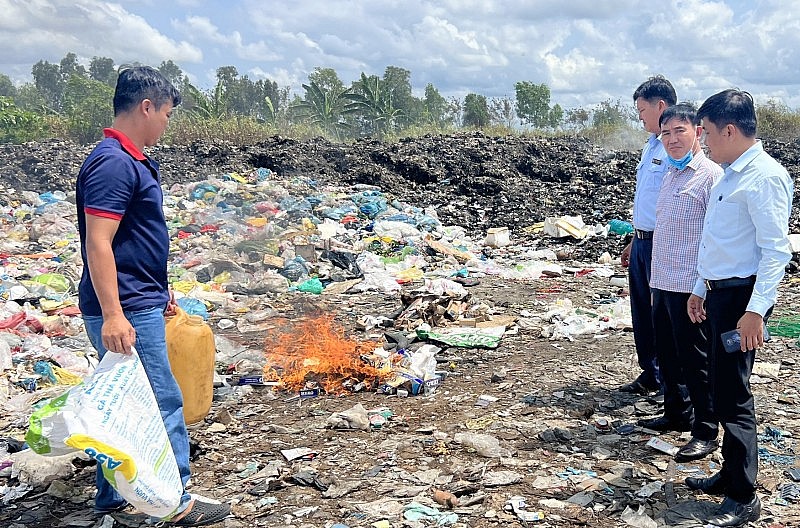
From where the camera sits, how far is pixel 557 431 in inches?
145

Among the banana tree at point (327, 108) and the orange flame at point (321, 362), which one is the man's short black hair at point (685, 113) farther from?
the banana tree at point (327, 108)

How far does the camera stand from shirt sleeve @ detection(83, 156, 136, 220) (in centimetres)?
239

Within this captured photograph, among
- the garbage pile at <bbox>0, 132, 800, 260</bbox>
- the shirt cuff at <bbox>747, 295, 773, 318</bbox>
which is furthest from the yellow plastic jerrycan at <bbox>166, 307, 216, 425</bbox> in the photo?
the garbage pile at <bbox>0, 132, 800, 260</bbox>

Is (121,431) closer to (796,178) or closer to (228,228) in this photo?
(228,228)

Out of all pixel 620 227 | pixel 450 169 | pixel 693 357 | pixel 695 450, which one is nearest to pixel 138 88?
pixel 693 357

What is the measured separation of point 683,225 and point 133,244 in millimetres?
2581

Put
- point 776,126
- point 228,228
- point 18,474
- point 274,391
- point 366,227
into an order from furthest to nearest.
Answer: point 776,126, point 366,227, point 228,228, point 274,391, point 18,474

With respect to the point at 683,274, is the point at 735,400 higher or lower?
lower

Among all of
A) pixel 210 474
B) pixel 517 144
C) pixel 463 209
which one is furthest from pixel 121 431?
pixel 517 144

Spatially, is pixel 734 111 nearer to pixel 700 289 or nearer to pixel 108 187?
pixel 700 289

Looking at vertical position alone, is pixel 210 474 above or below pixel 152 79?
below

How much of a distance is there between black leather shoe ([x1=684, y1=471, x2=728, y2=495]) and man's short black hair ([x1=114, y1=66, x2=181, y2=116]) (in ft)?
8.94

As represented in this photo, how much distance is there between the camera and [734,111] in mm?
2598

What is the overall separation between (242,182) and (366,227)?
3887mm
